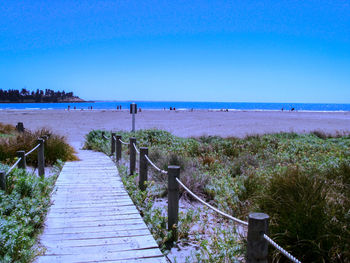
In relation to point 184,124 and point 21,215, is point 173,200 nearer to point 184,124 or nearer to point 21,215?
point 21,215

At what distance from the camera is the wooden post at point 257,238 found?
101 inches

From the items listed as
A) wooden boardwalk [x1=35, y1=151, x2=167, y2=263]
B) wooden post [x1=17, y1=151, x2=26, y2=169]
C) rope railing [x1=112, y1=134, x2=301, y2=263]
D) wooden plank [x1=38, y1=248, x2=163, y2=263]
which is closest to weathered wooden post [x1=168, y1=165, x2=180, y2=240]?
rope railing [x1=112, y1=134, x2=301, y2=263]

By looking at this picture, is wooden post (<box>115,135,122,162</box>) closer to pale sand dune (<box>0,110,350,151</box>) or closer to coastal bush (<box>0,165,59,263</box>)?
coastal bush (<box>0,165,59,263</box>)

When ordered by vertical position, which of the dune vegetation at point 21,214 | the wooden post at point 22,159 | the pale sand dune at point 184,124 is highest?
the wooden post at point 22,159

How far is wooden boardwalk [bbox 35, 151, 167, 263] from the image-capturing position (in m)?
3.85

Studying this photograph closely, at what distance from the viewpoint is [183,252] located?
4207 millimetres

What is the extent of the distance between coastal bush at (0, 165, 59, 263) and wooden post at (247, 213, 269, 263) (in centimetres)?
236

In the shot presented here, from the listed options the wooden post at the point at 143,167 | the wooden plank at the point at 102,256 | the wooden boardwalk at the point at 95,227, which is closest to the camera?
the wooden plank at the point at 102,256

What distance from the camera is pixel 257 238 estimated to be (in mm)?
2574

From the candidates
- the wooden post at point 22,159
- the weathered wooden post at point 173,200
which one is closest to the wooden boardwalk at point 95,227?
the weathered wooden post at point 173,200

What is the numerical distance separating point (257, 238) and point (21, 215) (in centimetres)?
320

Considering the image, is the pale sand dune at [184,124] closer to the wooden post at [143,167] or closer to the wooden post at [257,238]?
the wooden post at [143,167]

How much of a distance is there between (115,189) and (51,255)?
9.89ft

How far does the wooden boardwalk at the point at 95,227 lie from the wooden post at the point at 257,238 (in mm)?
1548
